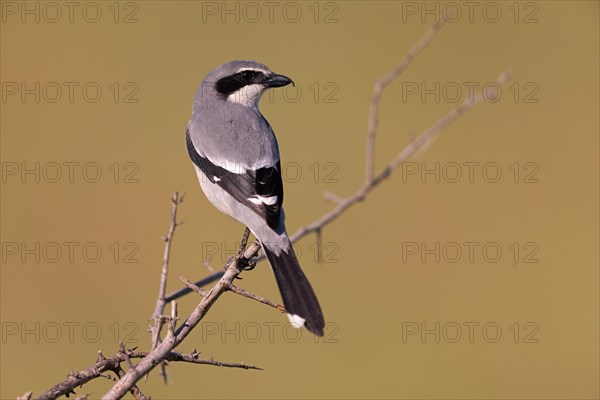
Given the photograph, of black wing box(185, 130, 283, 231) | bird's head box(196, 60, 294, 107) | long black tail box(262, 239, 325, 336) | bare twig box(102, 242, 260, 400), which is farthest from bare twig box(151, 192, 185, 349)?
bird's head box(196, 60, 294, 107)

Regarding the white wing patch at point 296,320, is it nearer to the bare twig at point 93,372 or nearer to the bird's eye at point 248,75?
the bare twig at point 93,372

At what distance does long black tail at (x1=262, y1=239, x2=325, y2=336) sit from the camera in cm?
245

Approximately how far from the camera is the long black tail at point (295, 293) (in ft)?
8.04

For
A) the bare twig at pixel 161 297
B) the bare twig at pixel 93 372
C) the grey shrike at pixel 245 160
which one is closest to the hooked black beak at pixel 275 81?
the grey shrike at pixel 245 160

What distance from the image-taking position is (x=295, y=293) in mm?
2645

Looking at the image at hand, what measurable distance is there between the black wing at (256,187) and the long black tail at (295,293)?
0.20 meters

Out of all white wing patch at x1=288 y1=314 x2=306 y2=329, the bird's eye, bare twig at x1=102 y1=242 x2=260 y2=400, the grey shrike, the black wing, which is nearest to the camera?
bare twig at x1=102 y1=242 x2=260 y2=400

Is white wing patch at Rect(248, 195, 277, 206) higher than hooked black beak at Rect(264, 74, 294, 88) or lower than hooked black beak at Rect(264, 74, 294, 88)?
lower

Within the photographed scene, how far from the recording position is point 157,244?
22.1 ft

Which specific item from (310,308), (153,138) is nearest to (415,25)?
(153,138)

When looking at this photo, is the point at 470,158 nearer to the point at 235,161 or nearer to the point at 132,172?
the point at 132,172

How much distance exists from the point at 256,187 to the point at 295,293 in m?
0.71

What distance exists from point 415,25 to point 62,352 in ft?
20.1

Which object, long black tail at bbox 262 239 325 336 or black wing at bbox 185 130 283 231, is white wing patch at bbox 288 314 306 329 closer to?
long black tail at bbox 262 239 325 336
